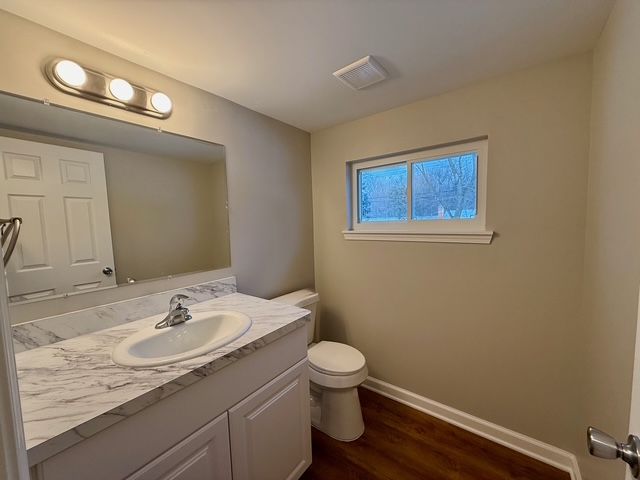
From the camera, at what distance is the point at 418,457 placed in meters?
1.42

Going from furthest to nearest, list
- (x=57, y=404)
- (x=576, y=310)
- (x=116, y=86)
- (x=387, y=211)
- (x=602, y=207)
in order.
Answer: (x=387, y=211) → (x=576, y=310) → (x=116, y=86) → (x=602, y=207) → (x=57, y=404)

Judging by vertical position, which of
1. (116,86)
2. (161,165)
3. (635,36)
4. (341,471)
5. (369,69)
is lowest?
(341,471)

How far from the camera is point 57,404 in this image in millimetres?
654

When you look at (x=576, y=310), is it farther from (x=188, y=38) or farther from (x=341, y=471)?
(x=188, y=38)

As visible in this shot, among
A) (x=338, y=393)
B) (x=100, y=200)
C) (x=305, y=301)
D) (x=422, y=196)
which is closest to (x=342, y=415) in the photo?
(x=338, y=393)

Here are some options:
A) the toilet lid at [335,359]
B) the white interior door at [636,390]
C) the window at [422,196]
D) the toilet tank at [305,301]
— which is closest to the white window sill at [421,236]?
the window at [422,196]

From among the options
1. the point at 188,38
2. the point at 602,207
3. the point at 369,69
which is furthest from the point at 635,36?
the point at 188,38

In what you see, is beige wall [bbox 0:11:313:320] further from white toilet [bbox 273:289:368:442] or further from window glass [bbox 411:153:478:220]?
window glass [bbox 411:153:478:220]

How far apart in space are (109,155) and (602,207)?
82.1 inches

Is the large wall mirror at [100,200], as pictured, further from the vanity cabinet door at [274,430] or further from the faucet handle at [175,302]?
the vanity cabinet door at [274,430]

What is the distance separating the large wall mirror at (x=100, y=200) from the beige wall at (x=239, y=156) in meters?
0.05

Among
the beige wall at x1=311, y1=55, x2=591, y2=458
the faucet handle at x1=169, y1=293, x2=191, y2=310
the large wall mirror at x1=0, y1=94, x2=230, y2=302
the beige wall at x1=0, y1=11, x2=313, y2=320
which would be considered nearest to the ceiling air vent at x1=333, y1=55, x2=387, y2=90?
the beige wall at x1=311, y1=55, x2=591, y2=458

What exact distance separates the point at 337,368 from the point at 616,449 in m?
1.22

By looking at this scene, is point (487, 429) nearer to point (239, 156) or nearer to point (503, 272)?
point (503, 272)
